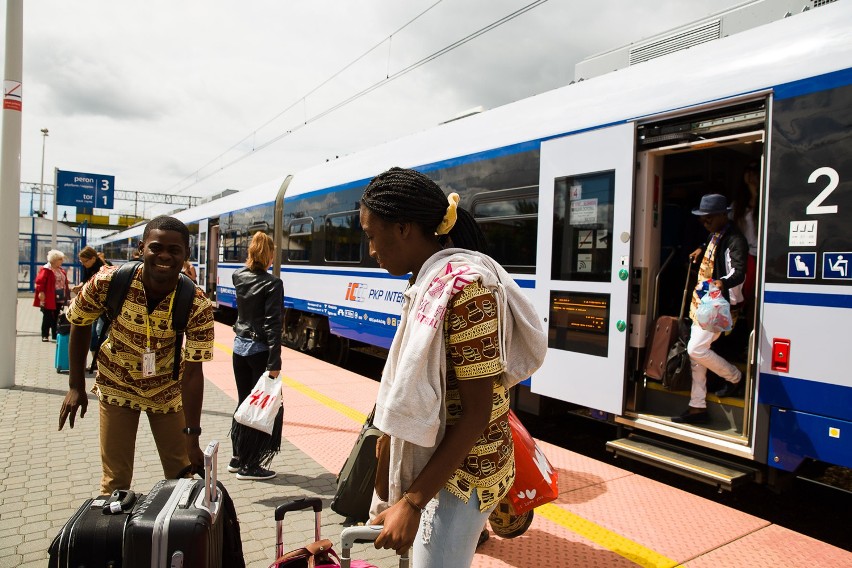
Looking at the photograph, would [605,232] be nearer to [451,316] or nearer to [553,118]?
[553,118]

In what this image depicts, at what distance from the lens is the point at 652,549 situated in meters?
3.23

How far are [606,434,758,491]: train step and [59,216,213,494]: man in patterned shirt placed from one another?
3067mm

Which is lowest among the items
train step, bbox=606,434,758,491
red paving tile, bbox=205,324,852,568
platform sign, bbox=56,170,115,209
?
red paving tile, bbox=205,324,852,568

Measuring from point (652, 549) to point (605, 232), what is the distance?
8.09 ft

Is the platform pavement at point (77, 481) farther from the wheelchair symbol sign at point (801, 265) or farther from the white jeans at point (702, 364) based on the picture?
the wheelchair symbol sign at point (801, 265)

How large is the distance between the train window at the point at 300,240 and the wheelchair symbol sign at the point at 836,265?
787 cm

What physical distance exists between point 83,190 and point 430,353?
110 feet

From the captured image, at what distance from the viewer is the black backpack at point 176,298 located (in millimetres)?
2777

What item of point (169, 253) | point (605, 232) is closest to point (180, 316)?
point (169, 253)

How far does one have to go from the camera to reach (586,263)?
496 centimetres

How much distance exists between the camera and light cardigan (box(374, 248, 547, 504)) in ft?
4.81

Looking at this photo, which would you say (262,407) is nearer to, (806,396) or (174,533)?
(174,533)

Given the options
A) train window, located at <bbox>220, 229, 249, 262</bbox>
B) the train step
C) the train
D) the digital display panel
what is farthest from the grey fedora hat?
train window, located at <bbox>220, 229, 249, 262</bbox>

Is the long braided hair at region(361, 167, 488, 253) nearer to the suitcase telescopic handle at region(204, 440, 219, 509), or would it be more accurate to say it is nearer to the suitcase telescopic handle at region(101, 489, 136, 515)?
the suitcase telescopic handle at region(204, 440, 219, 509)
